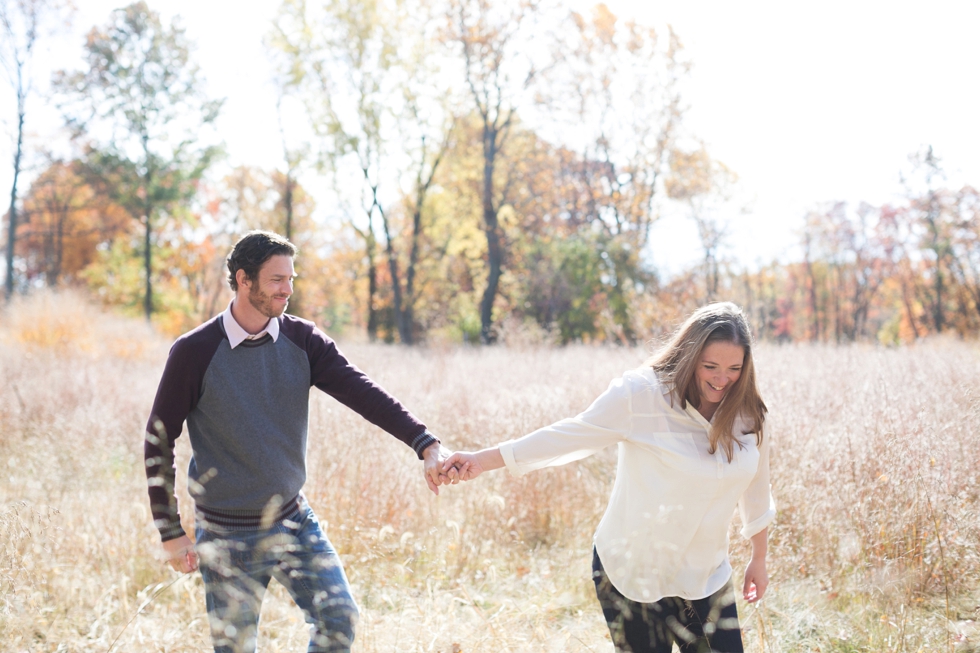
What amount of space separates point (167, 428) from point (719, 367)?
74.3 inches

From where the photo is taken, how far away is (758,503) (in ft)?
7.82

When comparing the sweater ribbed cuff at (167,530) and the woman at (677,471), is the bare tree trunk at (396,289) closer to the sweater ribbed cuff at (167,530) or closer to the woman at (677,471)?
the sweater ribbed cuff at (167,530)

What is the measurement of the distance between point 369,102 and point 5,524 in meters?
20.1

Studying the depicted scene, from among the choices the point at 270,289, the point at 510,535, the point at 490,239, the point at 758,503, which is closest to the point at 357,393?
the point at 270,289

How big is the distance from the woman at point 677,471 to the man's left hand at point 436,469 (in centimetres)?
34

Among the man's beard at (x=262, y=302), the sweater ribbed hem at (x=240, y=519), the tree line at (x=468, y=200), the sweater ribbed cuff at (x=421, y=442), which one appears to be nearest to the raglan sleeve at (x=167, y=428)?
the sweater ribbed hem at (x=240, y=519)

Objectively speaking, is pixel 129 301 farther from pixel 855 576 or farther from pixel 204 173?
pixel 855 576

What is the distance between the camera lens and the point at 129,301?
87.2 ft

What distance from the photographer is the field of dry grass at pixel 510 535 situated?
2.99 metres

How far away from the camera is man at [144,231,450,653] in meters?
2.28

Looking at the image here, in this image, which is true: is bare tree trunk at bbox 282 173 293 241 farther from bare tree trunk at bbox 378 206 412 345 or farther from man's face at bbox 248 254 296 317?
man's face at bbox 248 254 296 317

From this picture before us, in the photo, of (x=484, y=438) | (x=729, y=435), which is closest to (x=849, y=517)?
(x=729, y=435)

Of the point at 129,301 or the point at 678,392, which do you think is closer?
the point at 678,392

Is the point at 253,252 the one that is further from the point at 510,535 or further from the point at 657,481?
the point at 510,535
